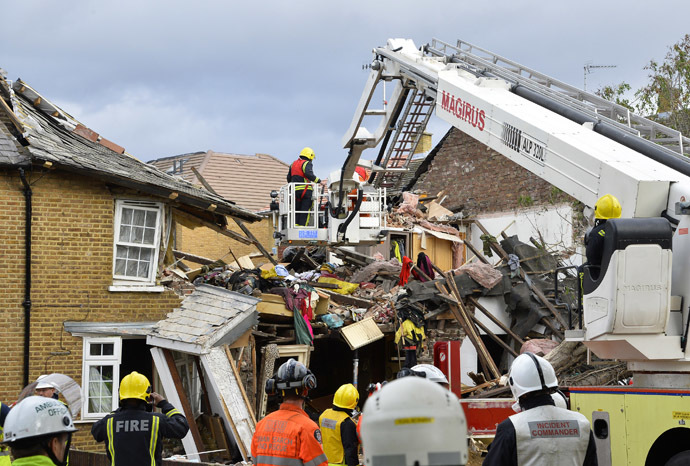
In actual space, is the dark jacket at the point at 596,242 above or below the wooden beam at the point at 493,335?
above

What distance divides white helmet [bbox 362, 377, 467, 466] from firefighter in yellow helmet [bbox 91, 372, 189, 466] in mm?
4479

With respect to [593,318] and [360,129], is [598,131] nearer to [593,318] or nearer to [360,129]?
[593,318]

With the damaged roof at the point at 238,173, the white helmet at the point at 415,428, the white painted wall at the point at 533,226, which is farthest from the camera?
the damaged roof at the point at 238,173

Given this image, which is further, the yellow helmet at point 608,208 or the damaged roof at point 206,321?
the damaged roof at point 206,321

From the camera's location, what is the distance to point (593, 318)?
8.91m

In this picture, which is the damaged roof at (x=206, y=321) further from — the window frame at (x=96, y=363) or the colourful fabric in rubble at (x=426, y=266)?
the colourful fabric in rubble at (x=426, y=266)

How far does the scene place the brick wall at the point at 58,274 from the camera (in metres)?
15.7

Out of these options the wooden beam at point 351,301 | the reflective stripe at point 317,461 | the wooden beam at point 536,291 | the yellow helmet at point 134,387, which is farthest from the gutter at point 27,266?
the wooden beam at point 536,291

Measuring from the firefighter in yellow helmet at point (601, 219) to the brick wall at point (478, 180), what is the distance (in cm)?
2022

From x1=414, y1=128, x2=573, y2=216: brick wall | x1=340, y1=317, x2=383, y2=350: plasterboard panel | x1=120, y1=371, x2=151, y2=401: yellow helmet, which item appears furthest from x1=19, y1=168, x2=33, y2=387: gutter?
x1=414, y1=128, x2=573, y2=216: brick wall

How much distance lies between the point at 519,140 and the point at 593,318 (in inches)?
127

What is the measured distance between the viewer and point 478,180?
32.0m

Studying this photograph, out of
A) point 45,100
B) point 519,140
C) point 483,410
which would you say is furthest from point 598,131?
point 45,100

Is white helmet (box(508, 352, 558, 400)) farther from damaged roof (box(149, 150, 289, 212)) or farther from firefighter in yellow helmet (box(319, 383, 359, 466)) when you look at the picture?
damaged roof (box(149, 150, 289, 212))
